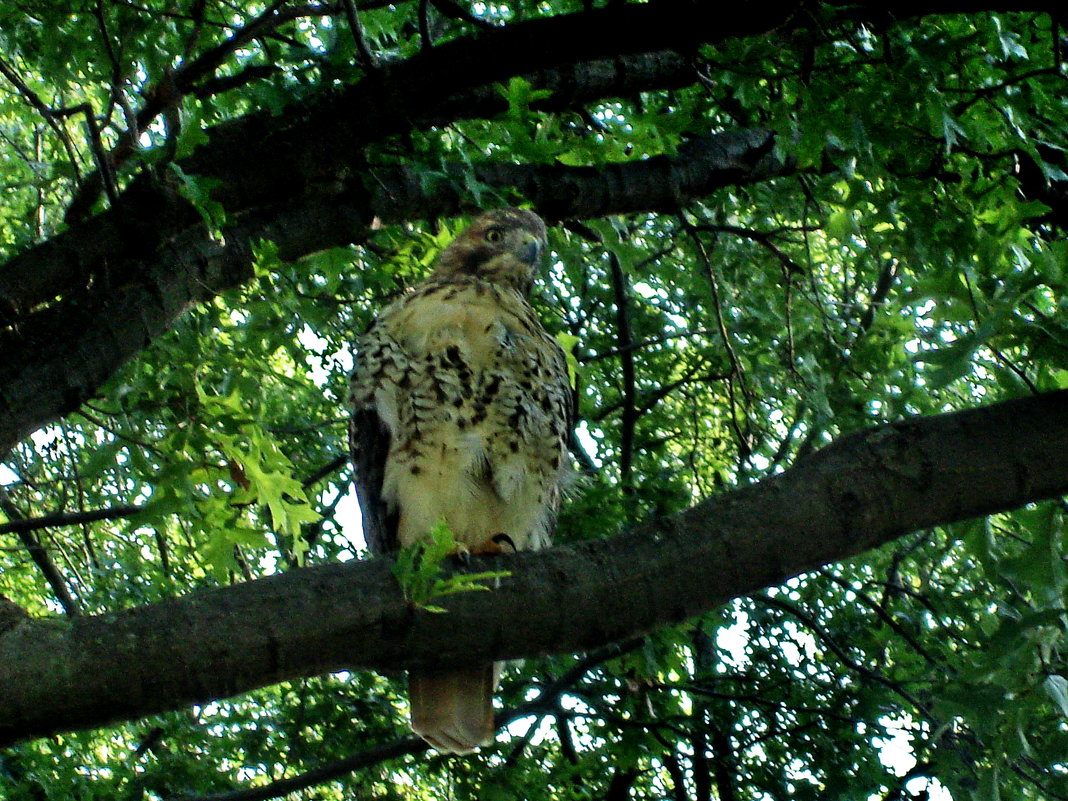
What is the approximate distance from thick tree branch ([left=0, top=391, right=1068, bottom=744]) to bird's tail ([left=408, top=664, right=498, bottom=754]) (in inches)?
47.4

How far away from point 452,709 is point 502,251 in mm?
1872

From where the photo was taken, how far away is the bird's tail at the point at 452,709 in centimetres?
372

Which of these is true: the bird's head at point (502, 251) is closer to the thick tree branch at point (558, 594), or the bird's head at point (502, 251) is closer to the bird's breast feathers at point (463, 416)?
the bird's breast feathers at point (463, 416)

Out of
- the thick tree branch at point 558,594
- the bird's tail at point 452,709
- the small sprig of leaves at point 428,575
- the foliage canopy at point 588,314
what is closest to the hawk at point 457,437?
the bird's tail at point 452,709

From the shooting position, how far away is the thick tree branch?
7.12ft

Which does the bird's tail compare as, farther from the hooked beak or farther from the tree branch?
the hooked beak

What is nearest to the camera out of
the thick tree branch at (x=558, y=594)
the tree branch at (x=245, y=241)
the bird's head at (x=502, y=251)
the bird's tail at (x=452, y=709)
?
the thick tree branch at (x=558, y=594)

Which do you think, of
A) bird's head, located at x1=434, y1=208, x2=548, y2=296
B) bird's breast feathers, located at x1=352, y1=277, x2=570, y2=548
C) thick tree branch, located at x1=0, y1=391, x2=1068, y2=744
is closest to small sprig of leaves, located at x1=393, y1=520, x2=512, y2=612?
thick tree branch, located at x1=0, y1=391, x2=1068, y2=744

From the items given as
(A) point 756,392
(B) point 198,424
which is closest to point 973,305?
(B) point 198,424

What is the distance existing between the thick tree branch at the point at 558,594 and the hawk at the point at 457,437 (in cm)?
123

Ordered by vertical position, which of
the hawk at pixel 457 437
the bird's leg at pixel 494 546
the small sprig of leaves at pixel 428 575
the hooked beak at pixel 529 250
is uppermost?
the hooked beak at pixel 529 250

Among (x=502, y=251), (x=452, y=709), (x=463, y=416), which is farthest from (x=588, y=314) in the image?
(x=452, y=709)

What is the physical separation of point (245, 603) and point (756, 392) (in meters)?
3.84

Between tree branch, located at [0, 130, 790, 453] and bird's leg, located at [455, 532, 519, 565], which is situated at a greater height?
tree branch, located at [0, 130, 790, 453]
